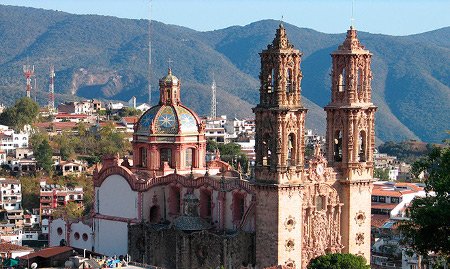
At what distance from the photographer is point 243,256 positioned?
46.5m

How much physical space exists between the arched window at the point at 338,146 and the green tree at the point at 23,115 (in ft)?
185

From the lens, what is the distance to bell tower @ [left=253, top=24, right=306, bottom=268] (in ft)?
147

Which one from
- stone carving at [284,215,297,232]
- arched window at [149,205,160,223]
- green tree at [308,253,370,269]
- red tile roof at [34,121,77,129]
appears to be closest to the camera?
stone carving at [284,215,297,232]

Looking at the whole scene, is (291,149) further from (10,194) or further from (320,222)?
(10,194)

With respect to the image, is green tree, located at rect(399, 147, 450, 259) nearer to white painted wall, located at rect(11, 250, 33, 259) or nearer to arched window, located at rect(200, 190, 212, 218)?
arched window, located at rect(200, 190, 212, 218)

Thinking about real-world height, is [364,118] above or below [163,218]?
above

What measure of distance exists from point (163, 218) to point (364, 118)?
9.84m

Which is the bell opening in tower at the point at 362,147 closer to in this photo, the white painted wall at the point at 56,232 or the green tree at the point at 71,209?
the white painted wall at the point at 56,232

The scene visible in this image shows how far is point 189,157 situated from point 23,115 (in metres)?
52.3

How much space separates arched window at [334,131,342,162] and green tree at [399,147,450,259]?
1319 centimetres

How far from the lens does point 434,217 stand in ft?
113

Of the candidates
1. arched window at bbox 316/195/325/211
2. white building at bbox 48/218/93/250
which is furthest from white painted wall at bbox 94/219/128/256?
arched window at bbox 316/195/325/211

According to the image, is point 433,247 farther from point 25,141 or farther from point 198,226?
point 25,141

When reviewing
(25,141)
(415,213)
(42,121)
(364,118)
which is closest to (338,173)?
(364,118)
